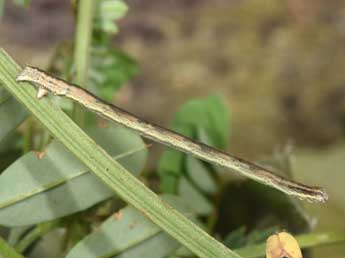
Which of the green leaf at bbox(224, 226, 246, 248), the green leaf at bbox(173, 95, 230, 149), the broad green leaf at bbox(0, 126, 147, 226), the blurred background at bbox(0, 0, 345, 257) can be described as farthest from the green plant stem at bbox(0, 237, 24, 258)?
the blurred background at bbox(0, 0, 345, 257)

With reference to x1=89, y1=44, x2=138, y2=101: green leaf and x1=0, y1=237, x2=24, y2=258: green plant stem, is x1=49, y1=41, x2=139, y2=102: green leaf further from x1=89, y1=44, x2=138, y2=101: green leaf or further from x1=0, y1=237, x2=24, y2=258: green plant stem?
x1=0, y1=237, x2=24, y2=258: green plant stem

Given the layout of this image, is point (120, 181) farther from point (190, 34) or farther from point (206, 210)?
point (190, 34)

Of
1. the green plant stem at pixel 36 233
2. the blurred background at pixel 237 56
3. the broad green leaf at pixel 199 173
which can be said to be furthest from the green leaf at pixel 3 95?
the blurred background at pixel 237 56

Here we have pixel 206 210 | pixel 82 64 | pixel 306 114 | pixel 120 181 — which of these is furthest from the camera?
pixel 306 114

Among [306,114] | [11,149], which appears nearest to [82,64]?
[11,149]

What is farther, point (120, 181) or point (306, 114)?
point (306, 114)

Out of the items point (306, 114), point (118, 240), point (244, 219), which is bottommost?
point (306, 114)

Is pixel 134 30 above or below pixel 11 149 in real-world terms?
below
